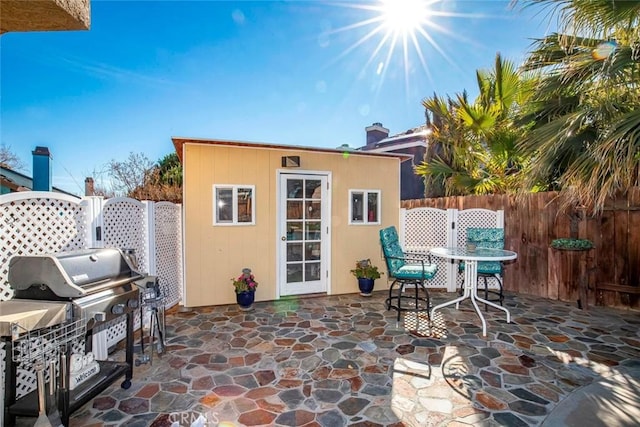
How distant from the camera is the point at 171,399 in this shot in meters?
2.38

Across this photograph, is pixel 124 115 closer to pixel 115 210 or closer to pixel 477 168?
pixel 115 210

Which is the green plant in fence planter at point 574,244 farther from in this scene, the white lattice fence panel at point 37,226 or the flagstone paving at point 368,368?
the white lattice fence panel at point 37,226

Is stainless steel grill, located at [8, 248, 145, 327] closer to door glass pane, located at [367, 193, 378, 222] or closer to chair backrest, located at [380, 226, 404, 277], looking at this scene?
chair backrest, located at [380, 226, 404, 277]

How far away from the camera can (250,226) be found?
493 centimetres

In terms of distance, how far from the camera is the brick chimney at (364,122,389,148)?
13.8m

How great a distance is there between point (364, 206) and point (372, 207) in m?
0.18

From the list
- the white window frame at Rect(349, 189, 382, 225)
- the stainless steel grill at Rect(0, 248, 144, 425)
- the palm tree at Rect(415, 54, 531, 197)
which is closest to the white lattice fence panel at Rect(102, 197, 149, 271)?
the stainless steel grill at Rect(0, 248, 144, 425)

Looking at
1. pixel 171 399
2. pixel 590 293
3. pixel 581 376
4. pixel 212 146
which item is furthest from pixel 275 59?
pixel 590 293

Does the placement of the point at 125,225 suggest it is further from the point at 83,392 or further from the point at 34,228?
the point at 83,392

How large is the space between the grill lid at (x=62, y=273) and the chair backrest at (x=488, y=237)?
485 centimetres

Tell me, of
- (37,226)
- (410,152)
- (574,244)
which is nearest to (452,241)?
(574,244)

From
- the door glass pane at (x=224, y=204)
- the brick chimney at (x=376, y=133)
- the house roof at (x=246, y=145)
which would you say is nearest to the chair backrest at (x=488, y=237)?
the house roof at (x=246, y=145)

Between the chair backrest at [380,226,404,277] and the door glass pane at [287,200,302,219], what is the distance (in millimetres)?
1576

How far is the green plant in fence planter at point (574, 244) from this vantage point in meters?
4.43
